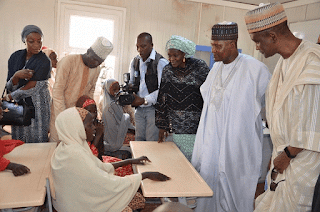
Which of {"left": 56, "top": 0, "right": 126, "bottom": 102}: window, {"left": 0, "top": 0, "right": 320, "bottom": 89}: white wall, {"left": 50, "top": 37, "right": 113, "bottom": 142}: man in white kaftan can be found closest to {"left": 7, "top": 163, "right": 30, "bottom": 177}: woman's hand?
{"left": 50, "top": 37, "right": 113, "bottom": 142}: man in white kaftan

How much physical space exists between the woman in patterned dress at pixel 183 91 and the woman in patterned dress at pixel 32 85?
121cm

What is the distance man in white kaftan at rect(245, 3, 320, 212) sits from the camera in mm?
1396

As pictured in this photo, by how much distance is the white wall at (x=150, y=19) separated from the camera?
15.5 ft

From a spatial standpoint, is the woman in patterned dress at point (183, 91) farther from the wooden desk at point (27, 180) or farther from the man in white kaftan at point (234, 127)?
the wooden desk at point (27, 180)

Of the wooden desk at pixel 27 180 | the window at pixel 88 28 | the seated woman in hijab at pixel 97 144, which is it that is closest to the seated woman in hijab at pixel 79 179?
the wooden desk at pixel 27 180

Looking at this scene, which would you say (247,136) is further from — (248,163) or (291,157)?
(291,157)

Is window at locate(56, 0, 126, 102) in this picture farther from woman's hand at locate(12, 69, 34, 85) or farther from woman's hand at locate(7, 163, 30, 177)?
woman's hand at locate(7, 163, 30, 177)

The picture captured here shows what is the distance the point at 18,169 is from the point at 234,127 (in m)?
1.60

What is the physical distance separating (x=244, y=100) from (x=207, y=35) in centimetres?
398

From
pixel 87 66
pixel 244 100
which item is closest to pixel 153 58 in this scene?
pixel 87 66

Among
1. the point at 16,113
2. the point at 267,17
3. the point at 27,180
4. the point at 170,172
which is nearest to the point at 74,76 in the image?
the point at 16,113

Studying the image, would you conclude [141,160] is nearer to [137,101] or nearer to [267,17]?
[137,101]

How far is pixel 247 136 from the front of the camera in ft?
6.80

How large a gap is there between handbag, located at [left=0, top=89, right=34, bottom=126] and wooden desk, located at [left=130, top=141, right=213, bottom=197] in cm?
104
